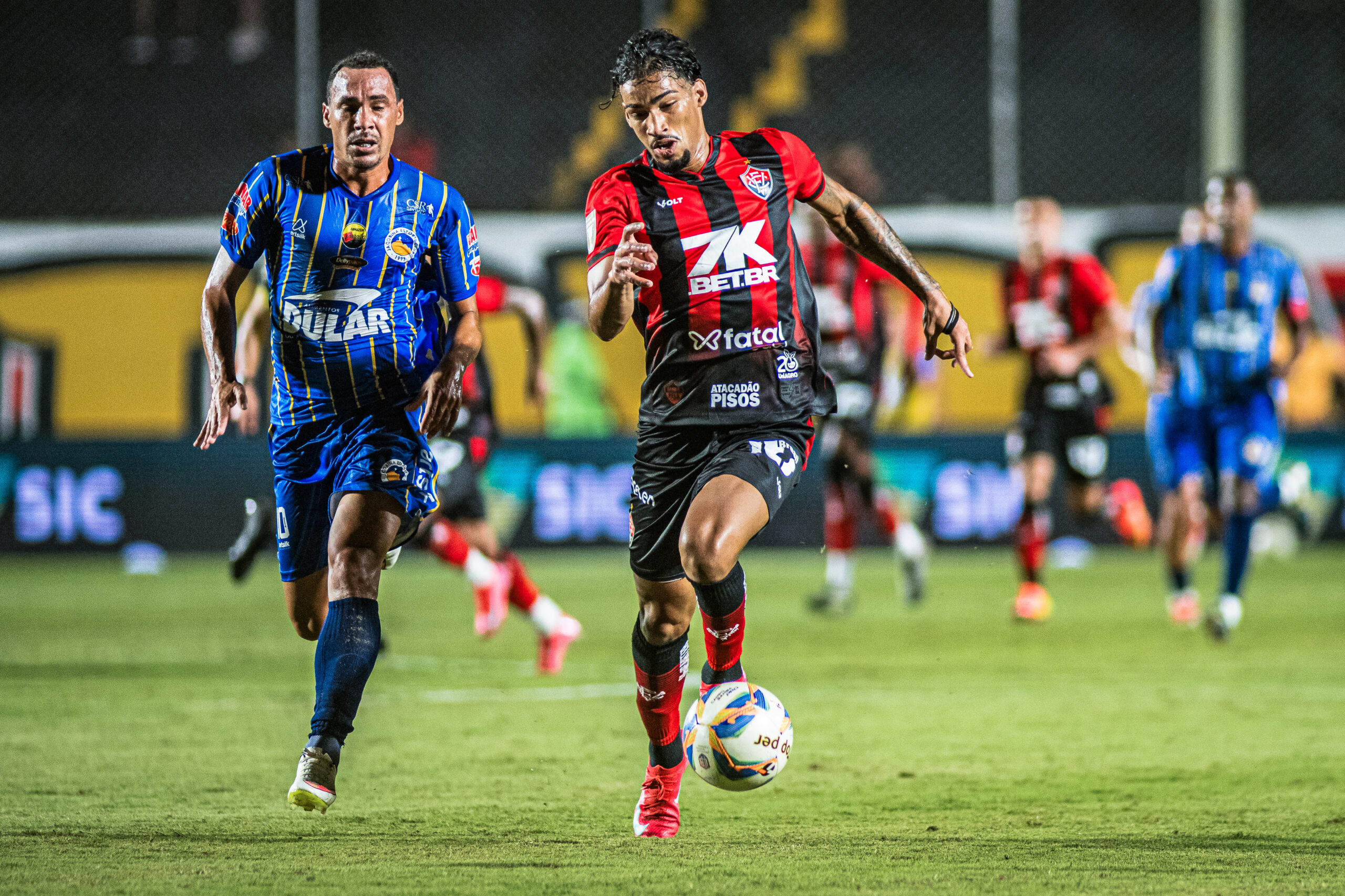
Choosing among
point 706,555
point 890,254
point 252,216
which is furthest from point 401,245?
point 890,254

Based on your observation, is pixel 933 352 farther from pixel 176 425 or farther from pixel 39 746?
pixel 176 425

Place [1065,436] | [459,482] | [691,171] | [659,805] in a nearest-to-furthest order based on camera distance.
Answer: [659,805] < [691,171] < [459,482] < [1065,436]

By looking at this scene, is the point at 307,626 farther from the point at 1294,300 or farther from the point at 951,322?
the point at 1294,300

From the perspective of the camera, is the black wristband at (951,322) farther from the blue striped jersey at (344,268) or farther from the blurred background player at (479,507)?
the blurred background player at (479,507)

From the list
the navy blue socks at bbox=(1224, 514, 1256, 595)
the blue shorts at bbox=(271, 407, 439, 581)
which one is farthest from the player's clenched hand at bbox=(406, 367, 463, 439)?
the navy blue socks at bbox=(1224, 514, 1256, 595)

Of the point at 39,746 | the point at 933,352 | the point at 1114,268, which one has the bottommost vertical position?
the point at 39,746

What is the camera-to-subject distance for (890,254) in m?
5.13

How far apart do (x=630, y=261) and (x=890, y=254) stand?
113cm

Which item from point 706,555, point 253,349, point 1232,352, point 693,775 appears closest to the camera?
point 706,555

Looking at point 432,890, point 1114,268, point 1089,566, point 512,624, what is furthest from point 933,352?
point 1114,268

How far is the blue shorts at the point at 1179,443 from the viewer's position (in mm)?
10008

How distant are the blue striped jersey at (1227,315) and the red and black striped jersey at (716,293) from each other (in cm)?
568

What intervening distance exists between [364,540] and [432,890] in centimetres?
126

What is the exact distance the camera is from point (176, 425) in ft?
54.7
